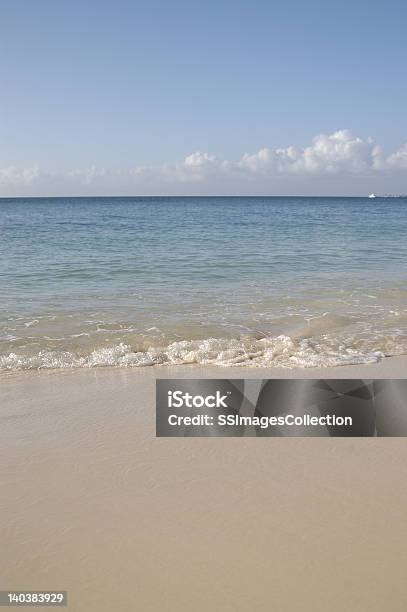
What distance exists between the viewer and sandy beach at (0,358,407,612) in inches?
104

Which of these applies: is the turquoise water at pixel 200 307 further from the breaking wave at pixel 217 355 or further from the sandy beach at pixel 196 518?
the sandy beach at pixel 196 518

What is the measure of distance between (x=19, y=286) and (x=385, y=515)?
971 cm

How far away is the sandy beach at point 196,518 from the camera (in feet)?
8.68

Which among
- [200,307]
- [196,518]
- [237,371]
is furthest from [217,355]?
[196,518]

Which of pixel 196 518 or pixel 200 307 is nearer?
pixel 196 518

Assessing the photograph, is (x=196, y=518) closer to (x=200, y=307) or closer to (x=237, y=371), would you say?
(x=237, y=371)

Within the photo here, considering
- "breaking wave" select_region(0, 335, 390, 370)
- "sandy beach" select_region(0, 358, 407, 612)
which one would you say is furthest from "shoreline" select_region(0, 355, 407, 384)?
"sandy beach" select_region(0, 358, 407, 612)

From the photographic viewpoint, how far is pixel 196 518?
3186 mm

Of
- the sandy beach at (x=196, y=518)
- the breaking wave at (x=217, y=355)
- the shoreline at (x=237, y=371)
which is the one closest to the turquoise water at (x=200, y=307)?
the breaking wave at (x=217, y=355)

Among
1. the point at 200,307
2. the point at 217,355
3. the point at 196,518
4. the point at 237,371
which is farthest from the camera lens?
the point at 200,307

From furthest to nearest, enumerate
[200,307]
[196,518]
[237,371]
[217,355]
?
[200,307], [217,355], [237,371], [196,518]

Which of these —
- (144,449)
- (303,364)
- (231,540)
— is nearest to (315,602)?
(231,540)

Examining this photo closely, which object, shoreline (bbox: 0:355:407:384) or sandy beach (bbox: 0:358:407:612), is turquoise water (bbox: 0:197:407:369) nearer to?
shoreline (bbox: 0:355:407:384)

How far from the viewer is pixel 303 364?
6.38 m
